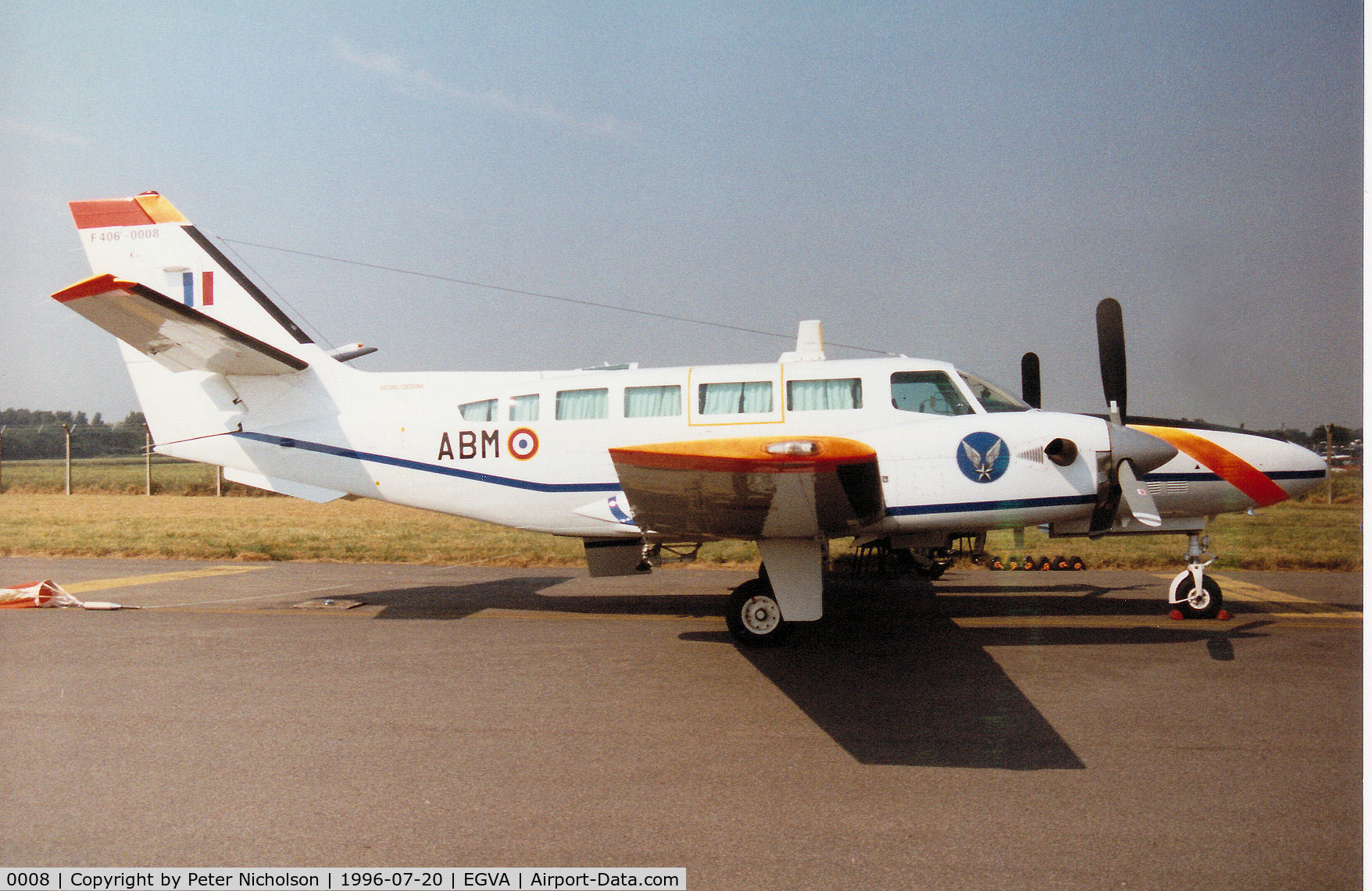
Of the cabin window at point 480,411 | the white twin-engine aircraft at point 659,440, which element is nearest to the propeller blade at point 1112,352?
the white twin-engine aircraft at point 659,440

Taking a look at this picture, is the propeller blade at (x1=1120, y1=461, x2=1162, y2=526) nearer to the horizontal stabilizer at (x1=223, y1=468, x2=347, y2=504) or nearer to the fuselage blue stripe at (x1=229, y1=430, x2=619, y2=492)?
the fuselage blue stripe at (x1=229, y1=430, x2=619, y2=492)

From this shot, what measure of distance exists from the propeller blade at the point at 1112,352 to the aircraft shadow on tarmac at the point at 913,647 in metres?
2.40

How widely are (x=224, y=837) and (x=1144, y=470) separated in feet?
23.1

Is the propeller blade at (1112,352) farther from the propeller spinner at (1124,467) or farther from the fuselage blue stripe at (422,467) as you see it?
the fuselage blue stripe at (422,467)

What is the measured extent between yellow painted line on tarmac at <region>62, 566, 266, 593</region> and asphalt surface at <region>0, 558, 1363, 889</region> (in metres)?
2.32

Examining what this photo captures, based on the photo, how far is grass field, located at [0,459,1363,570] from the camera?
1417 cm

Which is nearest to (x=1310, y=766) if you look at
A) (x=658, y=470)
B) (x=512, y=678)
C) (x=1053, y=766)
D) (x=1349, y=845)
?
(x=1349, y=845)

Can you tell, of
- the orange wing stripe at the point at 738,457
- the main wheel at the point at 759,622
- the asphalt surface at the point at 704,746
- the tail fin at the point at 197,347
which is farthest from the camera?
the tail fin at the point at 197,347

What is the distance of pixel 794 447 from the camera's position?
Result: 192 inches

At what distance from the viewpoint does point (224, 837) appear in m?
3.62

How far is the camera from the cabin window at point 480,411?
874 centimetres

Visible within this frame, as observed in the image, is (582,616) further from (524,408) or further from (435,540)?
(435,540)

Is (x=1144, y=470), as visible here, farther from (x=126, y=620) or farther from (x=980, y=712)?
(x=126, y=620)

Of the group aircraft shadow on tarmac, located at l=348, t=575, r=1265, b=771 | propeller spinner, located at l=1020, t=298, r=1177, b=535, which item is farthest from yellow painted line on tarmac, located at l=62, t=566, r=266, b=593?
propeller spinner, located at l=1020, t=298, r=1177, b=535
